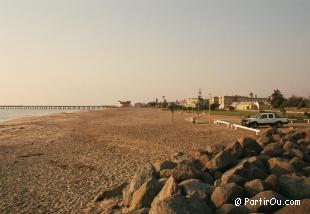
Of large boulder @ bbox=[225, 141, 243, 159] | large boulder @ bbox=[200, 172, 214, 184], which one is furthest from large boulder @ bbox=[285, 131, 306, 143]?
large boulder @ bbox=[200, 172, 214, 184]

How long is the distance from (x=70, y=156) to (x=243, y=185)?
421 inches

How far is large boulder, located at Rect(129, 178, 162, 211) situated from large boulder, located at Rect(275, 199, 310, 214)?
2696mm

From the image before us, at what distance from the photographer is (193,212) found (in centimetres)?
609

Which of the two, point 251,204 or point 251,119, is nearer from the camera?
point 251,204

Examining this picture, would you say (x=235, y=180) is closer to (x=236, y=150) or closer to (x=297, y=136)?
(x=236, y=150)

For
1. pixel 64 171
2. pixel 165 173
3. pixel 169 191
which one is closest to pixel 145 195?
pixel 169 191

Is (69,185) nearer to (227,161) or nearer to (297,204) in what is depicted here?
(227,161)

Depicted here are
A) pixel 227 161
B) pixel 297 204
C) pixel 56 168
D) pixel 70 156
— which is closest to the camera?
pixel 297 204

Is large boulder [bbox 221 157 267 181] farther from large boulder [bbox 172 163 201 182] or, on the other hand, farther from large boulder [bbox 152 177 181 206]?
large boulder [bbox 152 177 181 206]

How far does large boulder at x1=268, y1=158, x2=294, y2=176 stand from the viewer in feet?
28.7

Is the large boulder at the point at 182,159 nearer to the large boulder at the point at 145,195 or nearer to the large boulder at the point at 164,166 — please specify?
the large boulder at the point at 164,166

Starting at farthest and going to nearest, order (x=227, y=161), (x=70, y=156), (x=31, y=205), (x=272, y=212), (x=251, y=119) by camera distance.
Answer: (x=251, y=119), (x=70, y=156), (x=227, y=161), (x=31, y=205), (x=272, y=212)

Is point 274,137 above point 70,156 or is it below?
above

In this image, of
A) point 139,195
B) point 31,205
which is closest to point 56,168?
point 31,205
